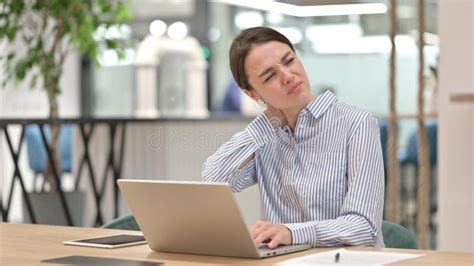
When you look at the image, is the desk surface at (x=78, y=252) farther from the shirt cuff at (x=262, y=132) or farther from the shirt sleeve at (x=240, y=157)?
the shirt cuff at (x=262, y=132)

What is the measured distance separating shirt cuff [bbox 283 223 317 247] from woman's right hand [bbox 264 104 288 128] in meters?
0.39

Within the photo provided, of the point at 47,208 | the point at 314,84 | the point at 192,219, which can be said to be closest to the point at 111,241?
the point at 192,219

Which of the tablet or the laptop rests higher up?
the laptop

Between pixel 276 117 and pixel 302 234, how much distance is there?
0.43m

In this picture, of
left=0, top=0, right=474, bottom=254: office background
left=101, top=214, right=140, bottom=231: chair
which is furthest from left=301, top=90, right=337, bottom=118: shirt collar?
left=0, top=0, right=474, bottom=254: office background

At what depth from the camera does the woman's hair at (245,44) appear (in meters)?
2.47

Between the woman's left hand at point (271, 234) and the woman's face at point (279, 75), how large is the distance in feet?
1.34

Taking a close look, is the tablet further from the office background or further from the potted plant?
the potted plant

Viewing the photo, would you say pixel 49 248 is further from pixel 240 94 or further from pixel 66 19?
pixel 240 94

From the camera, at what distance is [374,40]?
7465 mm

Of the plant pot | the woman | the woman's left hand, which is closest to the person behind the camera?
the woman's left hand

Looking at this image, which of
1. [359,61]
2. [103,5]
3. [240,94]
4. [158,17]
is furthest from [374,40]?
[103,5]

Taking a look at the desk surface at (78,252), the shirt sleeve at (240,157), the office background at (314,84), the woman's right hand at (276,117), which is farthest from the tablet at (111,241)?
the office background at (314,84)

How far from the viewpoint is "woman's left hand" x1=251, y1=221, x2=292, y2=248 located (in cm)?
212
